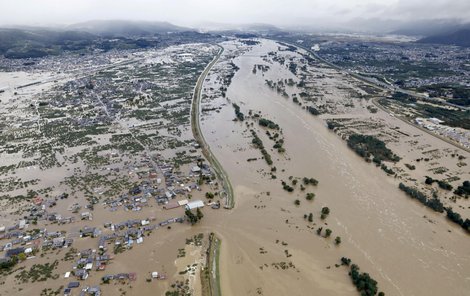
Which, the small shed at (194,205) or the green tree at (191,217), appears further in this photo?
the small shed at (194,205)

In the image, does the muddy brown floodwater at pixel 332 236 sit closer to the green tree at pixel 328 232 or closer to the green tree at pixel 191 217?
the green tree at pixel 328 232

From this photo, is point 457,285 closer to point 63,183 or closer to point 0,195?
point 63,183

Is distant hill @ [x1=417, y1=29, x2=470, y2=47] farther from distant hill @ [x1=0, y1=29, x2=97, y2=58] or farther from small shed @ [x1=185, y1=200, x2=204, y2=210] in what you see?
small shed @ [x1=185, y1=200, x2=204, y2=210]

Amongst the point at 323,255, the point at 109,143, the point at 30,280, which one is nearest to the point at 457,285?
the point at 323,255

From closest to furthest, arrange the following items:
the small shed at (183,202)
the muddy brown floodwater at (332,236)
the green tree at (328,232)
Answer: the muddy brown floodwater at (332,236), the green tree at (328,232), the small shed at (183,202)

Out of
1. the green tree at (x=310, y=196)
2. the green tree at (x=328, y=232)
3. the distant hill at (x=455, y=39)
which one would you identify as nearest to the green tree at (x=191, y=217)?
the green tree at (x=328, y=232)

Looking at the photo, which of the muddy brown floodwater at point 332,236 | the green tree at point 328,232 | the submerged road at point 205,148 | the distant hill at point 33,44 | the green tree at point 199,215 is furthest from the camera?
the distant hill at point 33,44

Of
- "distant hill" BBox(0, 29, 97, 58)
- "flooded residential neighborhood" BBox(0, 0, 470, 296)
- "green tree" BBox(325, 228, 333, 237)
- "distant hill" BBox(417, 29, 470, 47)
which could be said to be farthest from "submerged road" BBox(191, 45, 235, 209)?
"distant hill" BBox(417, 29, 470, 47)

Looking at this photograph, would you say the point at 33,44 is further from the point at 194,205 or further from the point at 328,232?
the point at 328,232

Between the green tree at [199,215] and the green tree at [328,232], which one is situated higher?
the green tree at [199,215]
